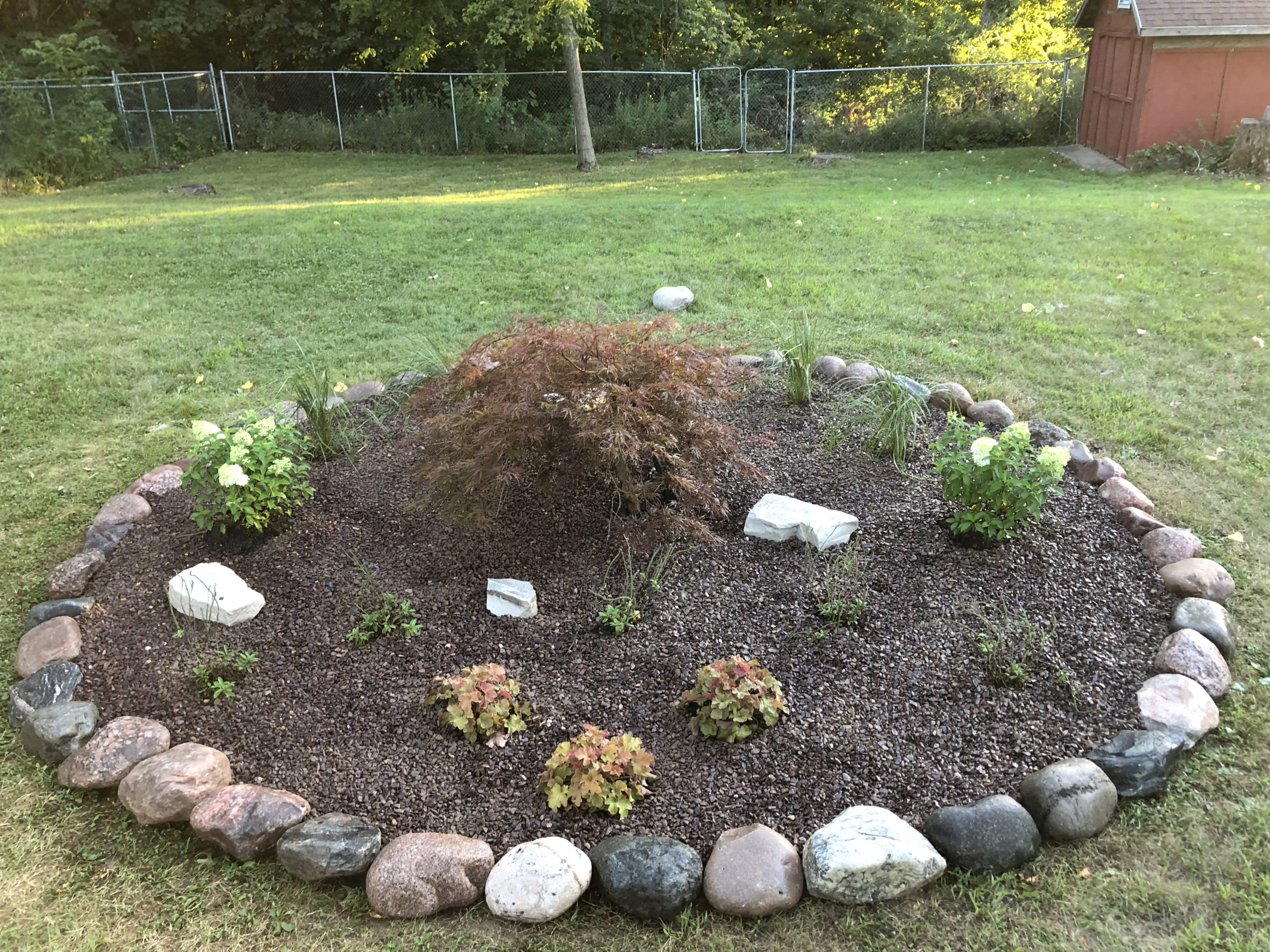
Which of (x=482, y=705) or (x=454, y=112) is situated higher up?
(x=454, y=112)

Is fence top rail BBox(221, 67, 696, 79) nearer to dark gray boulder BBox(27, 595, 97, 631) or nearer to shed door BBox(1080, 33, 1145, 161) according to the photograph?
shed door BBox(1080, 33, 1145, 161)

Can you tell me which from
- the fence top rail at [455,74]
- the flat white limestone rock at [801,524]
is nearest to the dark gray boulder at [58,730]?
the flat white limestone rock at [801,524]

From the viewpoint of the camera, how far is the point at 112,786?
108 inches

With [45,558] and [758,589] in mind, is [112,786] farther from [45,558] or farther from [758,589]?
[758,589]

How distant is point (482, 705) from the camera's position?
2.76m

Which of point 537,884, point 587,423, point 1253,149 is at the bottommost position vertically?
point 537,884

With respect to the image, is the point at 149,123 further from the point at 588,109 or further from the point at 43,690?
the point at 43,690

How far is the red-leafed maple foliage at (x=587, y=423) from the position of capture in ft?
10.4

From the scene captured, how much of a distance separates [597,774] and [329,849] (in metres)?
0.76

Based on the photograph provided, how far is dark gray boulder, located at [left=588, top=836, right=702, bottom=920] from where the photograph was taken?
7.47 ft

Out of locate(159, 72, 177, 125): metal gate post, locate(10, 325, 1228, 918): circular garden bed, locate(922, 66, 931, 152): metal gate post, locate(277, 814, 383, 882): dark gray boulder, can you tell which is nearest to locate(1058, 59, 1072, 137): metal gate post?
locate(922, 66, 931, 152): metal gate post

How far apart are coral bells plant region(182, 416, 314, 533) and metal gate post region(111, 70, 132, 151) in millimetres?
14585

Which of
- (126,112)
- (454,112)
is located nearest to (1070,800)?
(454,112)

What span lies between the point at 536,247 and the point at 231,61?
17.6 meters
